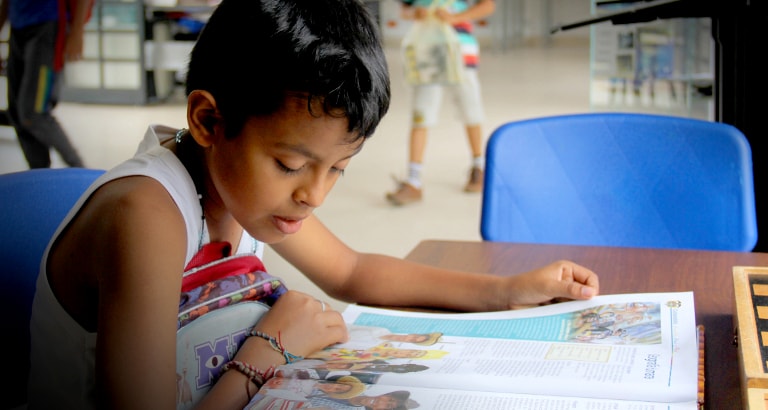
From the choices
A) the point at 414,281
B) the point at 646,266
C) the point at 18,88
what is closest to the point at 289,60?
the point at 414,281

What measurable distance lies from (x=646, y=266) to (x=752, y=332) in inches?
14.9

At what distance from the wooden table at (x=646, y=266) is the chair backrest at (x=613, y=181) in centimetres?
26

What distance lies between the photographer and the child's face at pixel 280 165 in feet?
2.48

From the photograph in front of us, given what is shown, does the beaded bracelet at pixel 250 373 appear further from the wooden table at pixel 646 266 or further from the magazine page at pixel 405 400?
the wooden table at pixel 646 266

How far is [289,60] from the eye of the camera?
747 millimetres

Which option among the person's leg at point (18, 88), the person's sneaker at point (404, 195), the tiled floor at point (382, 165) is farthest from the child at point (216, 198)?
the person's sneaker at point (404, 195)

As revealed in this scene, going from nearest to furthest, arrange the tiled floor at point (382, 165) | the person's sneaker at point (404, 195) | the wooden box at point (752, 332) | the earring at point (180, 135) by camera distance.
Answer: the wooden box at point (752, 332), the earring at point (180, 135), the tiled floor at point (382, 165), the person's sneaker at point (404, 195)

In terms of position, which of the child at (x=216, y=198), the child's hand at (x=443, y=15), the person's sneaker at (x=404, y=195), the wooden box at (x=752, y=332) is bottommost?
the person's sneaker at (x=404, y=195)

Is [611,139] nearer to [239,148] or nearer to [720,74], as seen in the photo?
[720,74]

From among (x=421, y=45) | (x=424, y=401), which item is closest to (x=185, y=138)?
(x=424, y=401)

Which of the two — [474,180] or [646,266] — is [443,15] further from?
[646,266]

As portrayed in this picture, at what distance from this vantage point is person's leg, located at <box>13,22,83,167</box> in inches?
106

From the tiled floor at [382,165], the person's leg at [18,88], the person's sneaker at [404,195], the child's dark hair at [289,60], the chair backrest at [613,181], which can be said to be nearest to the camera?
the child's dark hair at [289,60]

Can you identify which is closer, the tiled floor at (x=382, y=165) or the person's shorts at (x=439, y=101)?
the tiled floor at (x=382, y=165)
